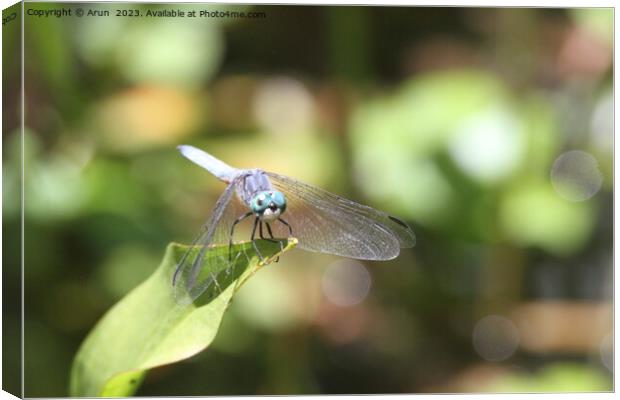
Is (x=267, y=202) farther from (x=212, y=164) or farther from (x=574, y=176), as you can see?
(x=574, y=176)

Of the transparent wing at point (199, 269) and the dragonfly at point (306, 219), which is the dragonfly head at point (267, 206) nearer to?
the dragonfly at point (306, 219)

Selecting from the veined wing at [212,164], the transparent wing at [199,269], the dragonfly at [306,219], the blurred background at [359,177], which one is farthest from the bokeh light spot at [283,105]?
the transparent wing at [199,269]

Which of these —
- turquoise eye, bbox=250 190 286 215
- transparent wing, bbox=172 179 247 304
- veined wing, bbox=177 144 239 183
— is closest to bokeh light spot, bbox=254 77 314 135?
veined wing, bbox=177 144 239 183

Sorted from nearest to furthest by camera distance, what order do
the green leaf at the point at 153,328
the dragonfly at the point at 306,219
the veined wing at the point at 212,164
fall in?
the green leaf at the point at 153,328 → the dragonfly at the point at 306,219 → the veined wing at the point at 212,164

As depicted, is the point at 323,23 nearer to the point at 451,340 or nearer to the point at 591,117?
the point at 591,117

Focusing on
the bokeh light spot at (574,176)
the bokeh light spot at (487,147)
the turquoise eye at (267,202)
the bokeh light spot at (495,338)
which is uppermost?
the bokeh light spot at (487,147)

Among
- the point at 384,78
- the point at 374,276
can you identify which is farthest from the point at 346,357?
the point at 384,78

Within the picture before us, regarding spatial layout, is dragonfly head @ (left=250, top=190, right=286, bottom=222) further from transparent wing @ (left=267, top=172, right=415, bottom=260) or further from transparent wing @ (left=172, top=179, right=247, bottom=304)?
transparent wing @ (left=172, top=179, right=247, bottom=304)

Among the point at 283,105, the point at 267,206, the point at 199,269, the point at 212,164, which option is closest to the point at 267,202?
the point at 267,206

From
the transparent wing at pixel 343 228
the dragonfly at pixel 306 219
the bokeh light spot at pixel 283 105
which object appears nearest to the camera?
the dragonfly at pixel 306 219
